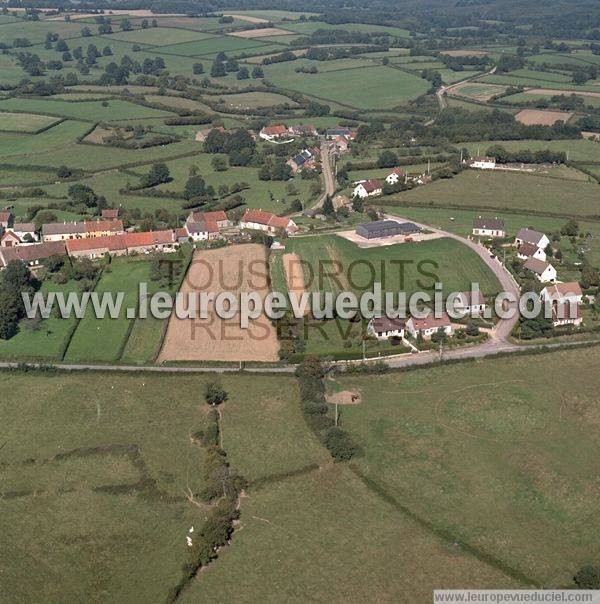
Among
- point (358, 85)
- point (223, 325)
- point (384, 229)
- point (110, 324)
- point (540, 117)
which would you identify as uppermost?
point (358, 85)

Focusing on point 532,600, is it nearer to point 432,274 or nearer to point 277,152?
point 432,274

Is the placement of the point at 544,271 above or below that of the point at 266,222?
below

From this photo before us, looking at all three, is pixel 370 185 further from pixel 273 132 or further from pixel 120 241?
pixel 120 241

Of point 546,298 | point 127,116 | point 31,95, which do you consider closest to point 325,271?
point 546,298

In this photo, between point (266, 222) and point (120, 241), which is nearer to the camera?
point (120, 241)

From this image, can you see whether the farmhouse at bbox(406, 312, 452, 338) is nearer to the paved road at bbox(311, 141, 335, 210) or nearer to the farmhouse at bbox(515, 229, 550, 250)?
the farmhouse at bbox(515, 229, 550, 250)

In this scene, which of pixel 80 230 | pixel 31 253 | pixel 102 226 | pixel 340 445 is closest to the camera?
pixel 340 445

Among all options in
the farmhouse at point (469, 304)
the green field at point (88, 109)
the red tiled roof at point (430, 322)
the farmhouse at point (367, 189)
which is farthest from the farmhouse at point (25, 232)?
the green field at point (88, 109)

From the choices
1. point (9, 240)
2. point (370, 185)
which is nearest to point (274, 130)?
point (370, 185)
